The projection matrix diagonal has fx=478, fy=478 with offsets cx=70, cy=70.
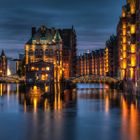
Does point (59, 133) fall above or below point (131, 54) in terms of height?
below

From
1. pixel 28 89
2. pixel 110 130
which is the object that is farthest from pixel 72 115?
pixel 28 89

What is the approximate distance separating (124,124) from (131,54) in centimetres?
7559

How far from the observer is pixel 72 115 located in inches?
3275

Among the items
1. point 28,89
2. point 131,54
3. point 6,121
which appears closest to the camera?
point 6,121

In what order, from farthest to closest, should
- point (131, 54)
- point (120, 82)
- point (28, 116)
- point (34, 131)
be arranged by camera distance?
point (120, 82), point (131, 54), point (28, 116), point (34, 131)

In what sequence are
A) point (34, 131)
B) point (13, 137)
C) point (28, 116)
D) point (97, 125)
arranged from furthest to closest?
point (28, 116) < point (97, 125) < point (34, 131) < point (13, 137)

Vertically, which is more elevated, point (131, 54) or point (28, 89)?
point (131, 54)

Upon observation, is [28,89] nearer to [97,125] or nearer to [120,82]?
[120,82]

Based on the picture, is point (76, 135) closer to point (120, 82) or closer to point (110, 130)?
point (110, 130)

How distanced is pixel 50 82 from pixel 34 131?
102 metres

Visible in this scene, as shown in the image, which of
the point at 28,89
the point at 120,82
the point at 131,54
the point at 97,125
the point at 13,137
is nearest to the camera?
the point at 13,137

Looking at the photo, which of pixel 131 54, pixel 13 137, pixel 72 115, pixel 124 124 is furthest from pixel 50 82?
pixel 13 137

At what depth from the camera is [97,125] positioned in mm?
68188

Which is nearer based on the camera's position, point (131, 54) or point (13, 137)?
point (13, 137)
